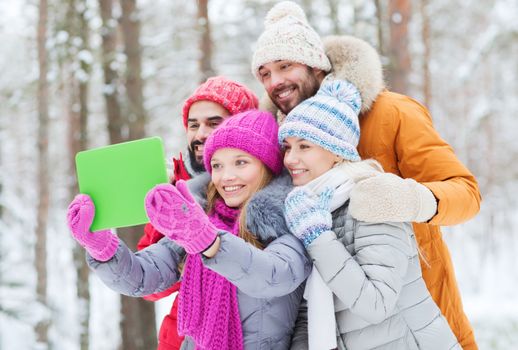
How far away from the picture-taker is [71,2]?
771 cm

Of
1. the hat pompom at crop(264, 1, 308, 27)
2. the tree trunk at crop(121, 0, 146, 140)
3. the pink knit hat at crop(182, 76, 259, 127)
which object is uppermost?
the tree trunk at crop(121, 0, 146, 140)

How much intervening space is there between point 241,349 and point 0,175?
4.59 m

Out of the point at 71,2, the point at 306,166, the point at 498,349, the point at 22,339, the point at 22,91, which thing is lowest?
the point at 498,349

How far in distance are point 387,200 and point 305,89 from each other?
3.39 ft

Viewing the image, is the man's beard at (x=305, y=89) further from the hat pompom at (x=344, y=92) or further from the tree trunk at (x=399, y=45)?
the tree trunk at (x=399, y=45)

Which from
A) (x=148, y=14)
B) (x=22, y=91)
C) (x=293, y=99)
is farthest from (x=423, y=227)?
(x=148, y=14)

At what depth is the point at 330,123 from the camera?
2387 millimetres

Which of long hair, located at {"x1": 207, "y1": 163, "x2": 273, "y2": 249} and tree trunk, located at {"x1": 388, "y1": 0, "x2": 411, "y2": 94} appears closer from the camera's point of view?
long hair, located at {"x1": 207, "y1": 163, "x2": 273, "y2": 249}

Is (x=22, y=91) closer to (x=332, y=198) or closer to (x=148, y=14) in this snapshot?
(x=148, y=14)

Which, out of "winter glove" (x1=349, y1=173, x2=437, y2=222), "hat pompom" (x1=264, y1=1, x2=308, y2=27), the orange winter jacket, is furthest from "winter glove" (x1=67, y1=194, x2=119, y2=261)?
"hat pompom" (x1=264, y1=1, x2=308, y2=27)

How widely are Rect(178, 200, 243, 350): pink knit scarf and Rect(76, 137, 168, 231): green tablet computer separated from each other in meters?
0.38

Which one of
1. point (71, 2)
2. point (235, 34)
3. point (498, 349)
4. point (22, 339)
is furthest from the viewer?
point (235, 34)

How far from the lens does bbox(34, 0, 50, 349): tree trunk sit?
7.90 meters

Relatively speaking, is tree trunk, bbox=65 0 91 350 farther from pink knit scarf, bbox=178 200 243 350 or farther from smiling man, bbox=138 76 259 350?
pink knit scarf, bbox=178 200 243 350
